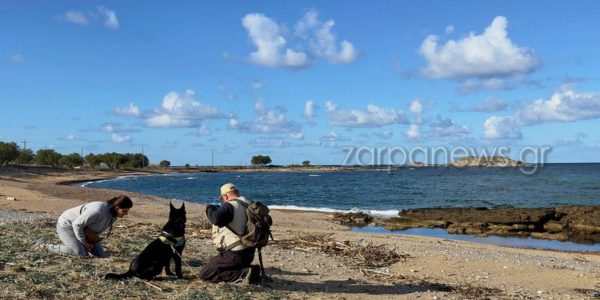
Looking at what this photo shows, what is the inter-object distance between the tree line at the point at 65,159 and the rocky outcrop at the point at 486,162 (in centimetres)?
10718

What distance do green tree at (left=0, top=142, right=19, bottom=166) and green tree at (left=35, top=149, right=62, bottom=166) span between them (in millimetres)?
17592

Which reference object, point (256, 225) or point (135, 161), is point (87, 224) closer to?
point (256, 225)

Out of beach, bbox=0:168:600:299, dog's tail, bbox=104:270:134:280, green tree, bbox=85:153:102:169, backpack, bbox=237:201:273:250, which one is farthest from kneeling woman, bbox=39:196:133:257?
green tree, bbox=85:153:102:169

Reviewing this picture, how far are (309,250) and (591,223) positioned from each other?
1672 centimetres

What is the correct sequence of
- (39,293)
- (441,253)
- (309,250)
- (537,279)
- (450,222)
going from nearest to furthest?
(39,293), (537,279), (309,250), (441,253), (450,222)

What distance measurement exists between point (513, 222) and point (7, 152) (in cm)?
7436

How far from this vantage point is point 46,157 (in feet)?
328

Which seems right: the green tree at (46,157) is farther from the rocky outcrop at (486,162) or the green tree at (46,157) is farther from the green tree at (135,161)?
the rocky outcrop at (486,162)

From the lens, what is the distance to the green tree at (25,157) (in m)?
88.3

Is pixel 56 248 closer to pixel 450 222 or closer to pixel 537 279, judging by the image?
pixel 537 279

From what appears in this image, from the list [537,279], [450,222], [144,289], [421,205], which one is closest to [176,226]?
[144,289]

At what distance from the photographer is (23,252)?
339 inches

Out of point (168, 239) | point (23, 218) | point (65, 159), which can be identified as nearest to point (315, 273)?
point (168, 239)

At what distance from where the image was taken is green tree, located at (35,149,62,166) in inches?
3888
